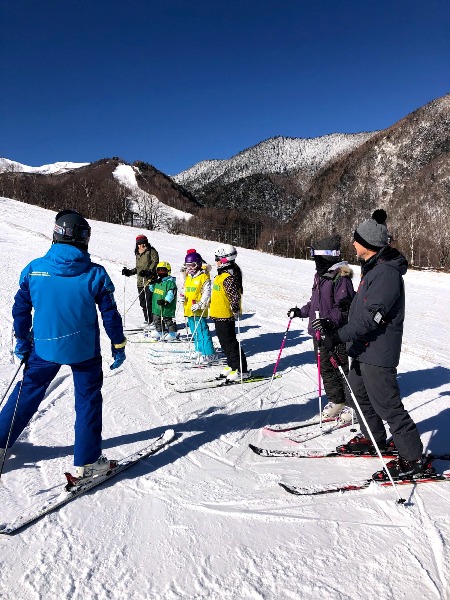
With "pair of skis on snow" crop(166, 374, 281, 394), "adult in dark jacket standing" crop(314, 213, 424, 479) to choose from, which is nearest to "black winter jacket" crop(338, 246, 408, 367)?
"adult in dark jacket standing" crop(314, 213, 424, 479)

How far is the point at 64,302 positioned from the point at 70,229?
55cm

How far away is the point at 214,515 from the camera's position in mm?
2951

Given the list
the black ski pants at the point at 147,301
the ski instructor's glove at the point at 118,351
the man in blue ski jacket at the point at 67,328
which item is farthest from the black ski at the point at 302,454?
the black ski pants at the point at 147,301

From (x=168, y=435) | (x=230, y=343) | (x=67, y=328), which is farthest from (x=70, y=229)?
(x=230, y=343)

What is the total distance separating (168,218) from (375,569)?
105 metres

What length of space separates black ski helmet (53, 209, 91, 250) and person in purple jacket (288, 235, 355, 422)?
8.26 ft

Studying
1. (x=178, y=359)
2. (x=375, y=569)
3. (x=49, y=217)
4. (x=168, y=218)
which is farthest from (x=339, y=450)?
(x=168, y=218)

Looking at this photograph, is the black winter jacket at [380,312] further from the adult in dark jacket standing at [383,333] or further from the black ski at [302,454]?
the black ski at [302,454]

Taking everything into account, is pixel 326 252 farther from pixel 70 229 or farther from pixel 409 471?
pixel 70 229

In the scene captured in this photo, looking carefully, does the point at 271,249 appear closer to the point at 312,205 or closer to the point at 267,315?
the point at 312,205

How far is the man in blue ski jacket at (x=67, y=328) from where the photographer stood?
312 centimetres

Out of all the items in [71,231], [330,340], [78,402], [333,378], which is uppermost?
[71,231]

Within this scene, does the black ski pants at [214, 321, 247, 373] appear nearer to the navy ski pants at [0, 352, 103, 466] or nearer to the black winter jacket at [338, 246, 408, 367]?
the black winter jacket at [338, 246, 408, 367]

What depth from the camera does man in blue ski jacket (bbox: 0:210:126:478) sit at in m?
3.12
